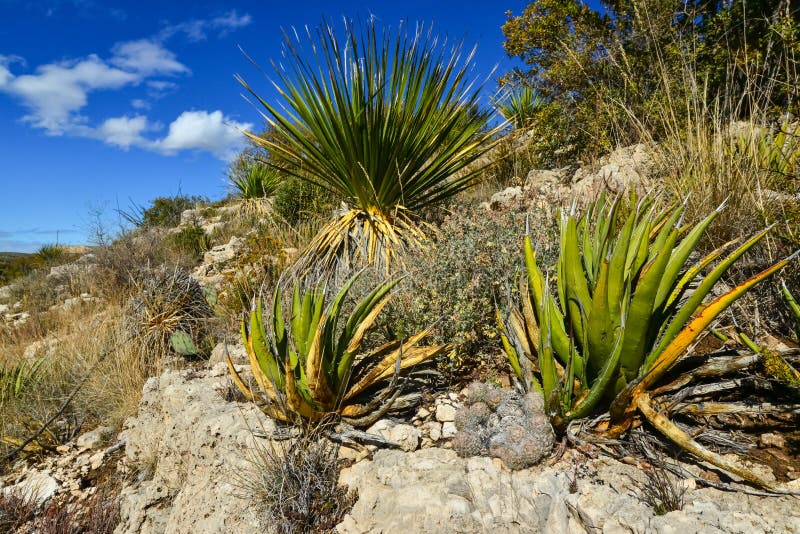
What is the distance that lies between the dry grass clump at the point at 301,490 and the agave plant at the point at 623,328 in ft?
3.48

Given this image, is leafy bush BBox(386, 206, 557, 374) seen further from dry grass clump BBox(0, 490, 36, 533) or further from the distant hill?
the distant hill

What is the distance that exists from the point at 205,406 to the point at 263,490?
1071mm

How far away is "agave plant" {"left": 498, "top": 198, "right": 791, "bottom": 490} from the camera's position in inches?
67.5

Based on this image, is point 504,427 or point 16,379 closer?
point 504,427

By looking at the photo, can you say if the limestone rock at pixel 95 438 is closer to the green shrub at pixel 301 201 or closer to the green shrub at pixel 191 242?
the green shrub at pixel 301 201

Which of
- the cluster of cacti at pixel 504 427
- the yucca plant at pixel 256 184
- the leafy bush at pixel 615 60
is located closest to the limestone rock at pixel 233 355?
the cluster of cacti at pixel 504 427

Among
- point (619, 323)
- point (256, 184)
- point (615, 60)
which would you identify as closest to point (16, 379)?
point (619, 323)

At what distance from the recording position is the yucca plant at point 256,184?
11.7m

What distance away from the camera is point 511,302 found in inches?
92.0

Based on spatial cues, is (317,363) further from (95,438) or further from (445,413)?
(95,438)

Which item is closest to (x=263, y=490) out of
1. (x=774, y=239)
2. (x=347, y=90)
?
(x=774, y=239)

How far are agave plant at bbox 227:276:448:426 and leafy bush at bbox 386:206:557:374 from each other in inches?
9.3

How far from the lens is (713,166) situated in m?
3.30

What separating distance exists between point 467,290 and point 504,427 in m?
0.98
